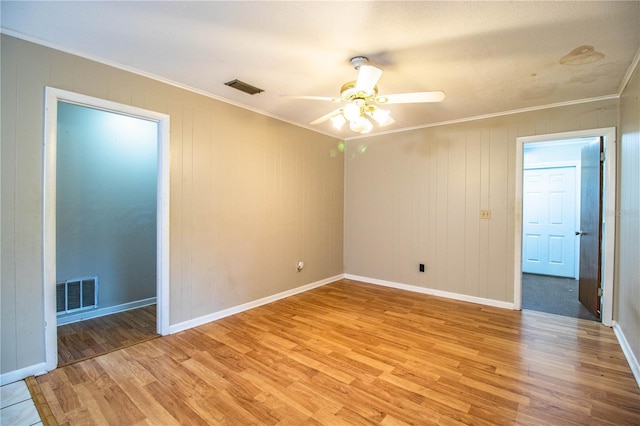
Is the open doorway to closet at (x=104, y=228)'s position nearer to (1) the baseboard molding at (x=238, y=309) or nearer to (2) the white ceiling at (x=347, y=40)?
(1) the baseboard molding at (x=238, y=309)

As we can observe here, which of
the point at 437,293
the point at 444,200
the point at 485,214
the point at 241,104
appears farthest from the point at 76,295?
the point at 485,214

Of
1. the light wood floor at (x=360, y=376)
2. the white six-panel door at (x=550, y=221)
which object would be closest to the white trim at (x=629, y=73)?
the light wood floor at (x=360, y=376)

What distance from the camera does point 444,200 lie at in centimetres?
422

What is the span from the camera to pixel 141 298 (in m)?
3.83

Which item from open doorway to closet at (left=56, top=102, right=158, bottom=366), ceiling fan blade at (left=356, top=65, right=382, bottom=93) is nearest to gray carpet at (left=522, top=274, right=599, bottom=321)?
ceiling fan blade at (left=356, top=65, right=382, bottom=93)

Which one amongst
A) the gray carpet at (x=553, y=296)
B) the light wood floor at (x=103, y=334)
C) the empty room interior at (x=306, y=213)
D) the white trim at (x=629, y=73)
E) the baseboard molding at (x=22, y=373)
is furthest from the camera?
the gray carpet at (x=553, y=296)

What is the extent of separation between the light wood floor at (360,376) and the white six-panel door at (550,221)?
2685 mm

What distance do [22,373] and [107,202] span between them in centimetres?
196

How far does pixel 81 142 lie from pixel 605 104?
576 centimetres

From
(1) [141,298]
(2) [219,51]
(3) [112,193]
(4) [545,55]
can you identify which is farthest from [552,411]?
(3) [112,193]

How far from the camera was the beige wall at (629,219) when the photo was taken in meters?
2.35

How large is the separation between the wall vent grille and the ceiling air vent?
8.87 ft

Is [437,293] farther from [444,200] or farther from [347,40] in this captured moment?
[347,40]

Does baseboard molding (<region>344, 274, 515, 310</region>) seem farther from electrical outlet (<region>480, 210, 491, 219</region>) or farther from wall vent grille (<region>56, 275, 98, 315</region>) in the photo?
wall vent grille (<region>56, 275, 98, 315</region>)
